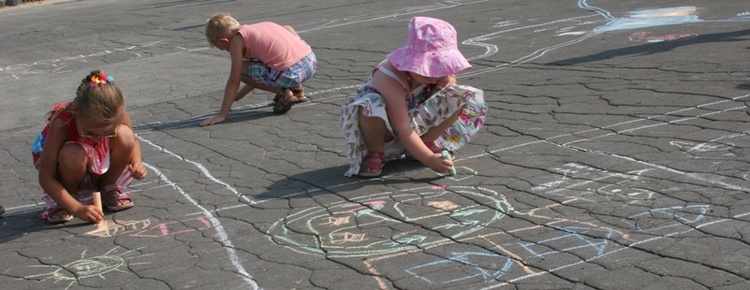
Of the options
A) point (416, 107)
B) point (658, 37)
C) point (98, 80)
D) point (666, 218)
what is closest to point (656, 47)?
point (658, 37)

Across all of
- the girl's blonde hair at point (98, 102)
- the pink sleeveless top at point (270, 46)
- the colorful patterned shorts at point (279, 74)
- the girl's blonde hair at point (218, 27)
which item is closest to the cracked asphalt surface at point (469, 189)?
the colorful patterned shorts at point (279, 74)

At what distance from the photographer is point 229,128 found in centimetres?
710

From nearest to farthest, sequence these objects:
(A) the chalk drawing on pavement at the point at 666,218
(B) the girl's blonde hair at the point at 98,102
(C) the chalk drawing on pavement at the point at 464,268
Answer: (C) the chalk drawing on pavement at the point at 464,268 → (A) the chalk drawing on pavement at the point at 666,218 → (B) the girl's blonde hair at the point at 98,102

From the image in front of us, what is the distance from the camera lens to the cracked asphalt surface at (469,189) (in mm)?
3766

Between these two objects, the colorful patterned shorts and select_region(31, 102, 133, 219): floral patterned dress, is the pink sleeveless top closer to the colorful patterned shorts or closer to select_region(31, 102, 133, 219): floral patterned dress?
the colorful patterned shorts

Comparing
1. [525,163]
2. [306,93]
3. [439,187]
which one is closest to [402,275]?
[439,187]

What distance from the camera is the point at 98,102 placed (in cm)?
453

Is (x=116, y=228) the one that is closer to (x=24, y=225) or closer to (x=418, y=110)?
(x=24, y=225)

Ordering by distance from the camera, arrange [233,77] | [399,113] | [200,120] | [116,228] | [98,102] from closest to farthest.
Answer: [98,102] → [116,228] → [399,113] → [233,77] → [200,120]

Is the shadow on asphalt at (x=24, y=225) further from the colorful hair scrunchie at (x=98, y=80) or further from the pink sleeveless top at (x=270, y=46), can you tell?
the pink sleeveless top at (x=270, y=46)

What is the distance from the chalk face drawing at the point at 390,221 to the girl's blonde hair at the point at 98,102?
965 mm

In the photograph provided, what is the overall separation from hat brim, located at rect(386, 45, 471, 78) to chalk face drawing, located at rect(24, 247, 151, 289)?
1720 mm

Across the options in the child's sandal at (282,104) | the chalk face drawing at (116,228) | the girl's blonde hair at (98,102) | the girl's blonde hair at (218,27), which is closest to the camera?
the girl's blonde hair at (98,102)

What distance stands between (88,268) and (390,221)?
1367 mm
